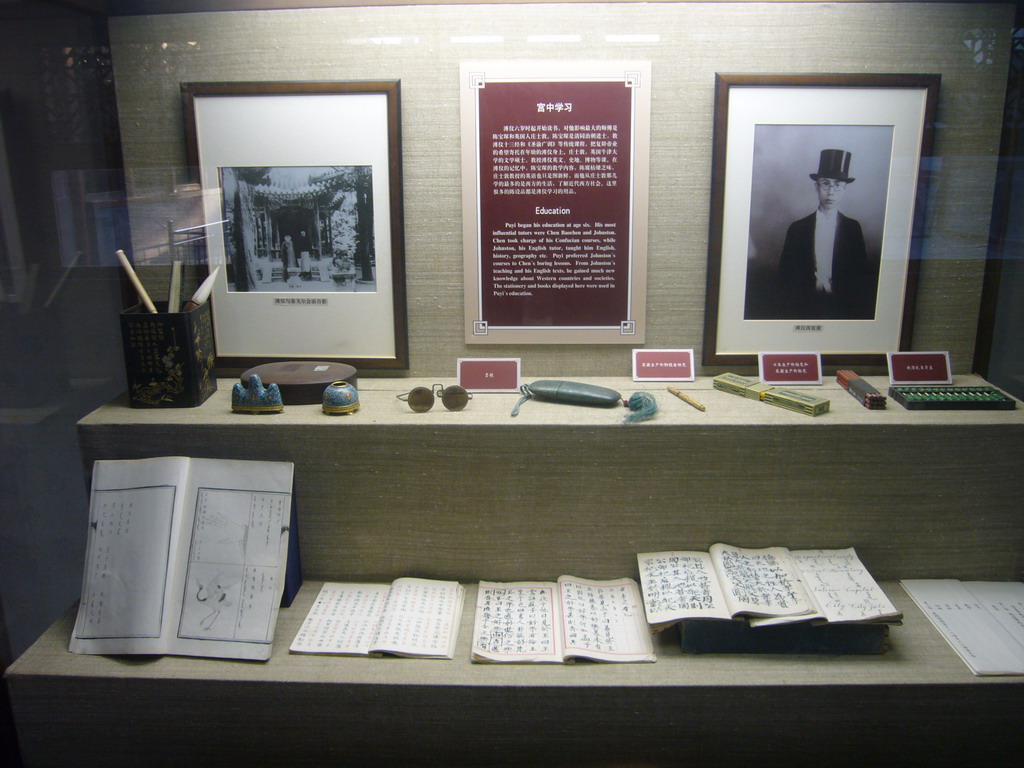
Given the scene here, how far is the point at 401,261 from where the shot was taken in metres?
1.83

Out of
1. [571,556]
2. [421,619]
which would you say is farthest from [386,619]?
[571,556]

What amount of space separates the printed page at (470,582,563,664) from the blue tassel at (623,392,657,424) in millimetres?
424

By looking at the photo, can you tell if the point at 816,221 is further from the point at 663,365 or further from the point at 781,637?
the point at 781,637

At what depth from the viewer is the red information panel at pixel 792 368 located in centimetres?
182

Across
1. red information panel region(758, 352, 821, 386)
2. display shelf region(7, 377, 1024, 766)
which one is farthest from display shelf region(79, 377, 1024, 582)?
red information panel region(758, 352, 821, 386)

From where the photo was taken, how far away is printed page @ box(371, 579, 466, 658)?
1.49 metres

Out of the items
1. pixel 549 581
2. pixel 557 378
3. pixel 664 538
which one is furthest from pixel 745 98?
pixel 549 581

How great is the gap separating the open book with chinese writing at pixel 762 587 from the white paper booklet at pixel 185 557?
80 cm

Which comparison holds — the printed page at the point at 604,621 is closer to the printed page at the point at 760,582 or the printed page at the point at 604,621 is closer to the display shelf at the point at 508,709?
the display shelf at the point at 508,709

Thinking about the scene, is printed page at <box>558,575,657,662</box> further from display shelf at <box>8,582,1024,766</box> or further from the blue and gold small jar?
the blue and gold small jar

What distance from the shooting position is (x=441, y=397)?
1.70m

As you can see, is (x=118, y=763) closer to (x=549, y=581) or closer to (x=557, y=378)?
(x=549, y=581)

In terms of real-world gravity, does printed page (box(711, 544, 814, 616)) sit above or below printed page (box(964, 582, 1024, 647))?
above

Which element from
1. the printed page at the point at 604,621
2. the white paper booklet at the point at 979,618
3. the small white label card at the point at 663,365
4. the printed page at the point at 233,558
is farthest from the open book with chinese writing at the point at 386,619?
the white paper booklet at the point at 979,618
